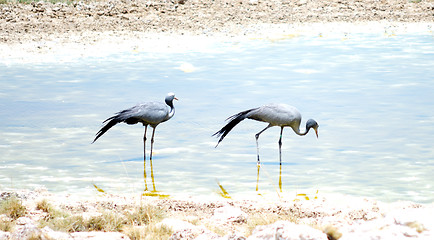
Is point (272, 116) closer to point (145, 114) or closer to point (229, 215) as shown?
point (145, 114)

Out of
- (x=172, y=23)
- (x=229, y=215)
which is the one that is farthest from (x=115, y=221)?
(x=172, y=23)

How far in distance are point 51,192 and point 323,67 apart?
9613 mm

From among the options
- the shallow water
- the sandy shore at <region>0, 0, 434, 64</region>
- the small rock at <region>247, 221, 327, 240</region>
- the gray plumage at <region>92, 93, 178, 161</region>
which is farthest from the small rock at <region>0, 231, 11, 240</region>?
the sandy shore at <region>0, 0, 434, 64</region>

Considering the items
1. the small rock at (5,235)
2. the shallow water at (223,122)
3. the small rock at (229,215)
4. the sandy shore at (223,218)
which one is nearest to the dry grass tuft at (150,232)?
the sandy shore at (223,218)

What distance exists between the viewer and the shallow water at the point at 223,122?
8.80 m

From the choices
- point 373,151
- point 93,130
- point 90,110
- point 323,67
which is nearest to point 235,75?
point 323,67

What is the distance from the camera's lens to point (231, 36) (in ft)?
70.0

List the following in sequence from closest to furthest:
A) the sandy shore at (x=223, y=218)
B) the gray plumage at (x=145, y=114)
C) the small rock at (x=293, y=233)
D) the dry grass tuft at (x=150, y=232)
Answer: the small rock at (x=293, y=233) → the sandy shore at (x=223, y=218) → the dry grass tuft at (x=150, y=232) → the gray plumage at (x=145, y=114)

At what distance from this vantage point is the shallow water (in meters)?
8.80

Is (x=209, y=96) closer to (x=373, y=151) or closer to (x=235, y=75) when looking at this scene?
(x=235, y=75)

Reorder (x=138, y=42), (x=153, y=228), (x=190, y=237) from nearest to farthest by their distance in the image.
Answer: (x=190, y=237) < (x=153, y=228) < (x=138, y=42)

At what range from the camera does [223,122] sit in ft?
38.1

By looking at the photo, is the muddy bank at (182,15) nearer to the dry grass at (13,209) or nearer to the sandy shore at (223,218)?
the sandy shore at (223,218)

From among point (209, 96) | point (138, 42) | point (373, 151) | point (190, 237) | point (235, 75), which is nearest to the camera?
point (190, 237)
